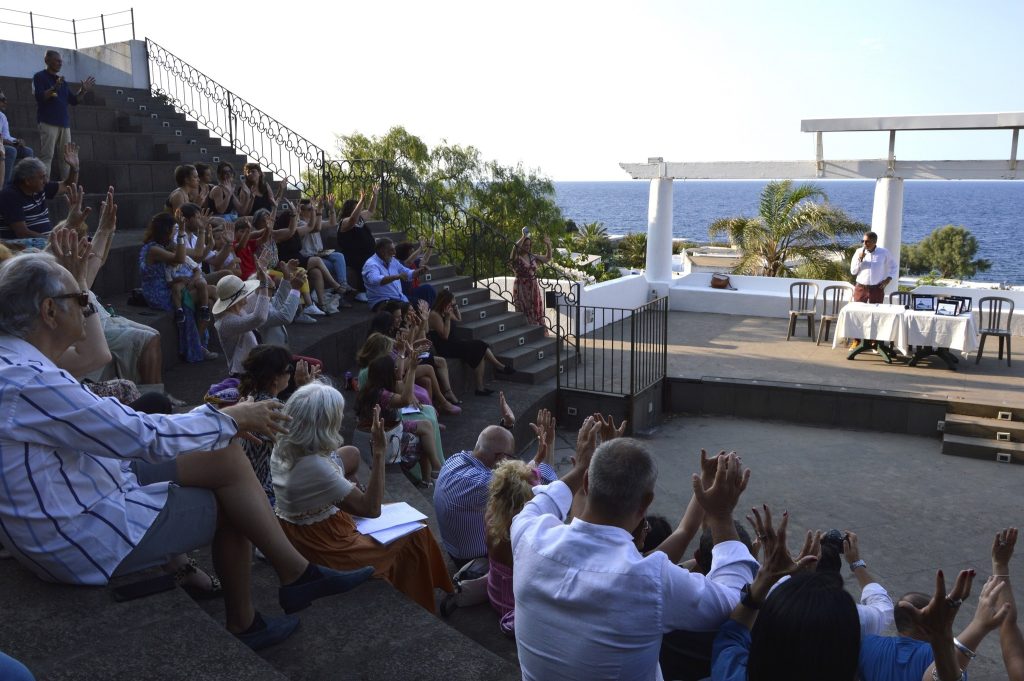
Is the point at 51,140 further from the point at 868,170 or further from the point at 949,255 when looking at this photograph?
the point at 949,255

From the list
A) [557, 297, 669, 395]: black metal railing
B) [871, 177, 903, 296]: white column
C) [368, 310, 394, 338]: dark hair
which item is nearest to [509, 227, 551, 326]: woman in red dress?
[557, 297, 669, 395]: black metal railing

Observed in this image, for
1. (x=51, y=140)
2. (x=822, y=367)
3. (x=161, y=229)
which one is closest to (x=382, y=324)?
(x=161, y=229)

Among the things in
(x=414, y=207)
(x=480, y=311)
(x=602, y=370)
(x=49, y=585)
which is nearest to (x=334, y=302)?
(x=480, y=311)

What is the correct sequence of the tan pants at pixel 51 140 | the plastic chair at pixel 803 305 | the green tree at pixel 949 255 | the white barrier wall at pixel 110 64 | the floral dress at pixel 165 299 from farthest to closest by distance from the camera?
the green tree at pixel 949 255
the white barrier wall at pixel 110 64
the plastic chair at pixel 803 305
the tan pants at pixel 51 140
the floral dress at pixel 165 299

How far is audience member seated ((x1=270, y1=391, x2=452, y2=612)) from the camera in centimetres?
356

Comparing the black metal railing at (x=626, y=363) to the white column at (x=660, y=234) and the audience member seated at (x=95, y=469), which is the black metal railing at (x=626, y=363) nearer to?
the white column at (x=660, y=234)

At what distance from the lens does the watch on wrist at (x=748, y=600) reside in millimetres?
2158

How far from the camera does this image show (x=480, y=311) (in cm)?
1100

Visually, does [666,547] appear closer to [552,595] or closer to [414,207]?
[552,595]

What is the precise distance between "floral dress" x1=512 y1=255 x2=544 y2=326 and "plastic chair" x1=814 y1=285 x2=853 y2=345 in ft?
13.5

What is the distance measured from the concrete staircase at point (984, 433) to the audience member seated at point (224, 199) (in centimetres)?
796

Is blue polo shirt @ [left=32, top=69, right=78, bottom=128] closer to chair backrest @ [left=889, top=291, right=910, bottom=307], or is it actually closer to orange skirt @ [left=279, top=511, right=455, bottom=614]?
orange skirt @ [left=279, top=511, right=455, bottom=614]


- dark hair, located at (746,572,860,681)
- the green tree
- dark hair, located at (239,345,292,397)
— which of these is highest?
dark hair, located at (239,345,292,397)

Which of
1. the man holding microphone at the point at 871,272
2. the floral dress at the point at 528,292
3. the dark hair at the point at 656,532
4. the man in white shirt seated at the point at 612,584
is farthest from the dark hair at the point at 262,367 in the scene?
the man holding microphone at the point at 871,272
